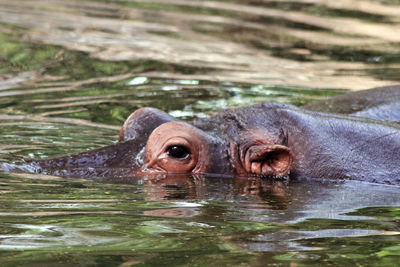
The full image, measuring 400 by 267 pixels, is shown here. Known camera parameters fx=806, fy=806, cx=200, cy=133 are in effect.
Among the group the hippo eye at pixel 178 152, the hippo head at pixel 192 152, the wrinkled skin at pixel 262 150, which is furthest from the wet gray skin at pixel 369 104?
the hippo eye at pixel 178 152

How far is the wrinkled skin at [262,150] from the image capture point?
5199 millimetres

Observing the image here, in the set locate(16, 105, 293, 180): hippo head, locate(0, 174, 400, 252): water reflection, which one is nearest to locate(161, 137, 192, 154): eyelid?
locate(16, 105, 293, 180): hippo head

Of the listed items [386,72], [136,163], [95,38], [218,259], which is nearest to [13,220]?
[218,259]

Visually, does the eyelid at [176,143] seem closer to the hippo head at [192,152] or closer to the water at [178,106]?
the hippo head at [192,152]

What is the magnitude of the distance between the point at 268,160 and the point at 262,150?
0.59 ft

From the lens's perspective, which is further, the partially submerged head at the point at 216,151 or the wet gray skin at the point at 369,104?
the wet gray skin at the point at 369,104

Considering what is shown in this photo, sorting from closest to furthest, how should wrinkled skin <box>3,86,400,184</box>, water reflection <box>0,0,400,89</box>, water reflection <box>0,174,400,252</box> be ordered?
water reflection <box>0,174,400,252</box> → wrinkled skin <box>3,86,400,184</box> → water reflection <box>0,0,400,89</box>

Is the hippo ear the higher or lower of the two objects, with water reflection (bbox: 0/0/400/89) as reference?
lower

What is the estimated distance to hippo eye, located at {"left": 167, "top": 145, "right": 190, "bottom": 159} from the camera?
5.30m

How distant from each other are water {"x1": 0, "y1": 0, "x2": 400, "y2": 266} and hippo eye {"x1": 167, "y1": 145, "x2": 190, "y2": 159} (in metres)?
0.24

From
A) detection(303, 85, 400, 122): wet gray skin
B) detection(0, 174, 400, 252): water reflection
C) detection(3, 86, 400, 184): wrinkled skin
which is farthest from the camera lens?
detection(303, 85, 400, 122): wet gray skin

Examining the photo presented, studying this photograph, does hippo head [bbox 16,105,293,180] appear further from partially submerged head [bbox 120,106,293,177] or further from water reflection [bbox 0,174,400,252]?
water reflection [bbox 0,174,400,252]

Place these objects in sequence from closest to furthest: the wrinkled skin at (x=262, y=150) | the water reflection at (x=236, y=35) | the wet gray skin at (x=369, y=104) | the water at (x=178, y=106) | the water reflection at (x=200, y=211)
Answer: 1. the water at (x=178, y=106)
2. the water reflection at (x=200, y=211)
3. the wrinkled skin at (x=262, y=150)
4. the wet gray skin at (x=369, y=104)
5. the water reflection at (x=236, y=35)

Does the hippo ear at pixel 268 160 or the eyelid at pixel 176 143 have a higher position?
the eyelid at pixel 176 143
